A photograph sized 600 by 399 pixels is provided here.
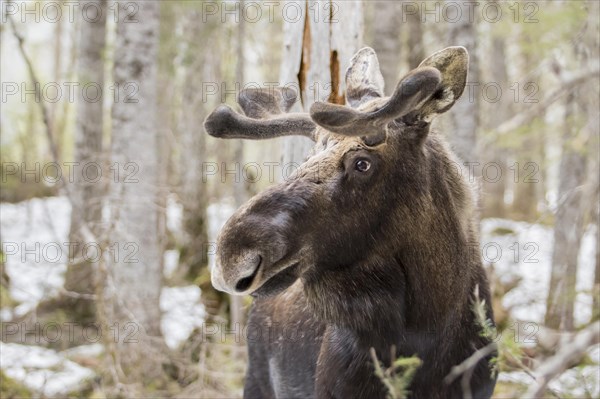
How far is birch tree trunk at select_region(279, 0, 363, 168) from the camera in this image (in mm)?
5117

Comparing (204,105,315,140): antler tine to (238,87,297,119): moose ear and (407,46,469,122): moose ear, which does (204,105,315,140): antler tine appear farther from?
(407,46,469,122): moose ear

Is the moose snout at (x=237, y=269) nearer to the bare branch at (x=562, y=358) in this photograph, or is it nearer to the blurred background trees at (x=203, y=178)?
the blurred background trees at (x=203, y=178)

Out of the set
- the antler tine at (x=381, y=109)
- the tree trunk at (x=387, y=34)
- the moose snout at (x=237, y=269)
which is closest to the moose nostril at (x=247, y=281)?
the moose snout at (x=237, y=269)

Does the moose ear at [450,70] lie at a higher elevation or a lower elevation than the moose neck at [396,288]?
higher

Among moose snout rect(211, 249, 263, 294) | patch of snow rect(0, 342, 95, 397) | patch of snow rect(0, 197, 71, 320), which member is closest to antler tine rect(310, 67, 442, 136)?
moose snout rect(211, 249, 263, 294)

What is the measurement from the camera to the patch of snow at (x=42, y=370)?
23.5 ft

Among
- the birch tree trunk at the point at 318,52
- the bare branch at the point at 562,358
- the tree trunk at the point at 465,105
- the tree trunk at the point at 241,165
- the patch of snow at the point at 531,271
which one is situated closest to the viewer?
the bare branch at the point at 562,358

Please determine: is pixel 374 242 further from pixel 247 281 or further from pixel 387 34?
pixel 387 34

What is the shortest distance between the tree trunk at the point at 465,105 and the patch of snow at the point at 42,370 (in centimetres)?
472

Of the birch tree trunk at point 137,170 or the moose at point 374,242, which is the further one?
the birch tree trunk at point 137,170

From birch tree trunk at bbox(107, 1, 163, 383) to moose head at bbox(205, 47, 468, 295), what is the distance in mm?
3849

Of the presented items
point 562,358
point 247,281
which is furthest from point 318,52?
point 562,358

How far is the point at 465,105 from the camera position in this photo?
6.66 metres

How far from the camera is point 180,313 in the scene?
9.44 meters
